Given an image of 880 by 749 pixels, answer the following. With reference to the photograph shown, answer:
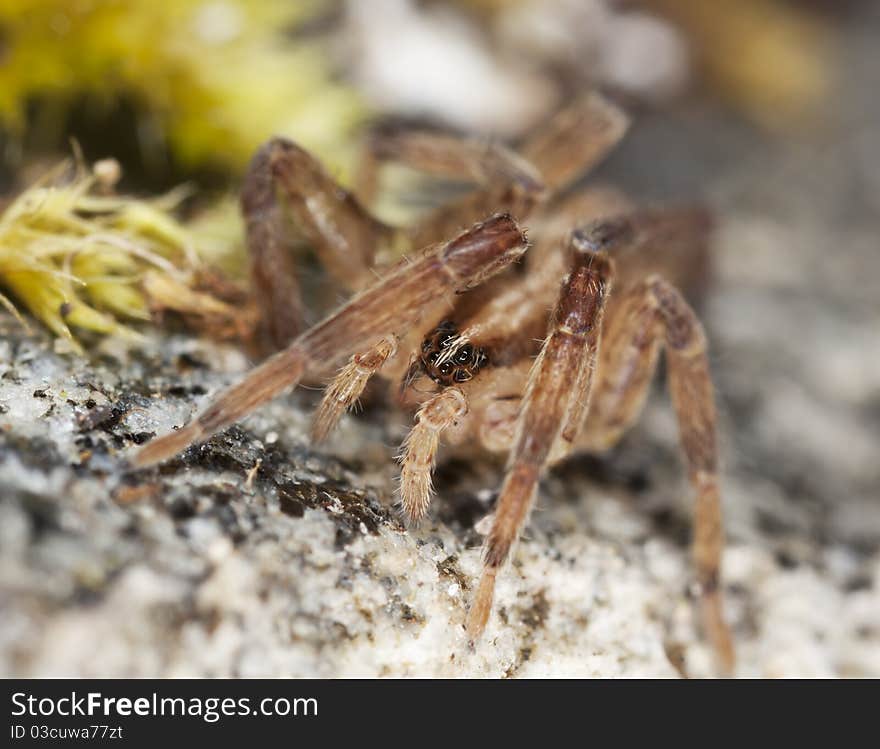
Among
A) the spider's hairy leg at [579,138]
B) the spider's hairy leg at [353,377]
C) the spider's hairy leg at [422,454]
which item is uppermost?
the spider's hairy leg at [579,138]

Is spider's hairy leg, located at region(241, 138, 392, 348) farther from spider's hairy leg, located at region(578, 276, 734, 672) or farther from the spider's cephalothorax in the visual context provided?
spider's hairy leg, located at region(578, 276, 734, 672)

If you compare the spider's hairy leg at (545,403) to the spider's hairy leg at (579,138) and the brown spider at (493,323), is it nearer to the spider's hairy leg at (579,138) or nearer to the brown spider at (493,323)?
the brown spider at (493,323)

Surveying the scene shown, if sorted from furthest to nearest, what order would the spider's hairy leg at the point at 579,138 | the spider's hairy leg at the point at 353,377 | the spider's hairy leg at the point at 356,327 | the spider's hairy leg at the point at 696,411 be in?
the spider's hairy leg at the point at 579,138 → the spider's hairy leg at the point at 696,411 → the spider's hairy leg at the point at 353,377 → the spider's hairy leg at the point at 356,327

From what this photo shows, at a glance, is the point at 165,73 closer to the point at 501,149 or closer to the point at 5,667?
the point at 501,149

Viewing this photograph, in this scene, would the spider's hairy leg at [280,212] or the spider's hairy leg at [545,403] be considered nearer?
the spider's hairy leg at [545,403]

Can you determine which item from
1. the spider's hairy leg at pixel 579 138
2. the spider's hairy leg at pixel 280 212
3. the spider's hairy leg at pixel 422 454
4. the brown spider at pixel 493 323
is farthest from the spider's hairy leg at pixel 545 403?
the spider's hairy leg at pixel 579 138

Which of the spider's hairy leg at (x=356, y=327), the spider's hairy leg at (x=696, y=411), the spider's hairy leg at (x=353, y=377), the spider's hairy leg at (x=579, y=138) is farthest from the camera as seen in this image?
the spider's hairy leg at (x=579, y=138)

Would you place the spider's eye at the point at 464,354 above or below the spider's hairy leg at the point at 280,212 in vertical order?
below

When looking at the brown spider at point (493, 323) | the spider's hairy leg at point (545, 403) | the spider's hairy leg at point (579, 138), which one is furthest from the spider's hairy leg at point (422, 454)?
the spider's hairy leg at point (579, 138)

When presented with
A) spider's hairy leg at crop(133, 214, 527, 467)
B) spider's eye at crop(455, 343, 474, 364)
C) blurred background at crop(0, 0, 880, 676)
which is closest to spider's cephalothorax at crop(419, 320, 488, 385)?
spider's eye at crop(455, 343, 474, 364)
